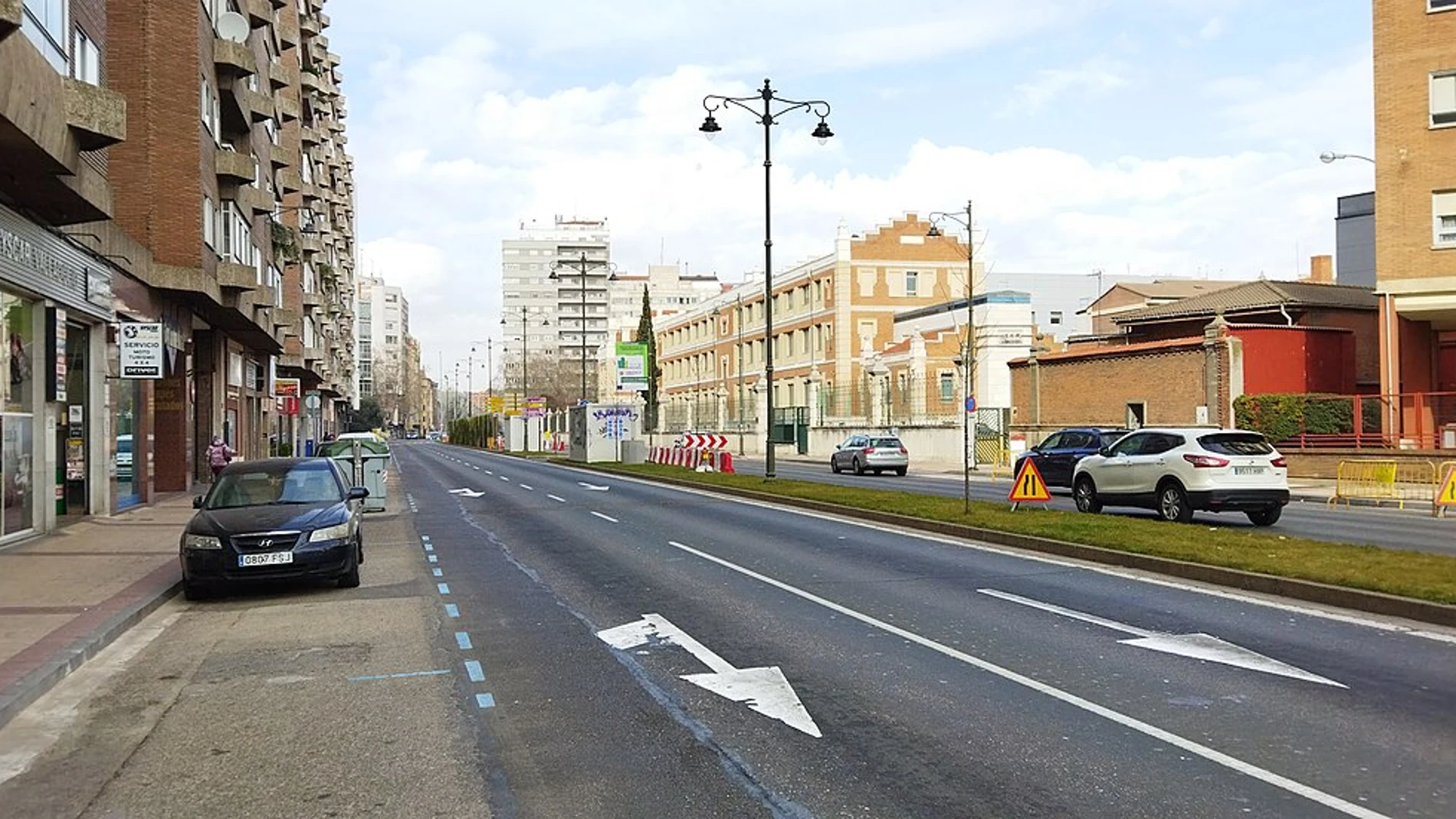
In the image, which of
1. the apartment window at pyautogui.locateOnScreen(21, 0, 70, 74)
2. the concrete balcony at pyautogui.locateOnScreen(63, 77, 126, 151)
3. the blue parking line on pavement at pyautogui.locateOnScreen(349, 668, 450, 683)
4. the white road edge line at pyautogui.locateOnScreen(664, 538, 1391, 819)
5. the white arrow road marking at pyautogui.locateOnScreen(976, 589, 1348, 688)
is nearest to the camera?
the white road edge line at pyautogui.locateOnScreen(664, 538, 1391, 819)

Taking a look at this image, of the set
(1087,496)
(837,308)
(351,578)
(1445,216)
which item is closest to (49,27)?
(351,578)

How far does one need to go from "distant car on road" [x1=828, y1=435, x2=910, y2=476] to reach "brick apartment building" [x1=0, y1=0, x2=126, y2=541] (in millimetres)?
25717

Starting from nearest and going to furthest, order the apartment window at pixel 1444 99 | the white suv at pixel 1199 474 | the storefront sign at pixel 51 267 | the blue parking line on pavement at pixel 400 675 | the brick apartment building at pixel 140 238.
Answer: the blue parking line on pavement at pixel 400 675, the brick apartment building at pixel 140 238, the storefront sign at pixel 51 267, the white suv at pixel 1199 474, the apartment window at pixel 1444 99

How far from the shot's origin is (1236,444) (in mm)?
20031

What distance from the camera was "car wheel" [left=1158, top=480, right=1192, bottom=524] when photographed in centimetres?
1997

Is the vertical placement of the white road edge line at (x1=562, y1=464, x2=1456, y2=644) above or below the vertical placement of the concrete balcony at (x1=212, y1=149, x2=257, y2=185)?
below

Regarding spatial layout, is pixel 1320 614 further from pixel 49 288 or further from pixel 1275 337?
pixel 1275 337

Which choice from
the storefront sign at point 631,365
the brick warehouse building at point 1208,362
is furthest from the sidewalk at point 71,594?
the storefront sign at point 631,365

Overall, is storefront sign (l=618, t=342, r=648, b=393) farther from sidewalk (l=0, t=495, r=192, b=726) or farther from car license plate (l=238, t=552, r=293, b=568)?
car license plate (l=238, t=552, r=293, b=568)

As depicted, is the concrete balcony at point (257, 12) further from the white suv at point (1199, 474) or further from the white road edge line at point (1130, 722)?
the white road edge line at point (1130, 722)

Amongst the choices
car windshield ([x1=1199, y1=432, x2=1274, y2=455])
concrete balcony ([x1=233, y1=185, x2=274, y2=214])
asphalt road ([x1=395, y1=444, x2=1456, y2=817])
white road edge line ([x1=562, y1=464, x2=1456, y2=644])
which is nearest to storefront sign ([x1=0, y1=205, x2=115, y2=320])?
asphalt road ([x1=395, y1=444, x2=1456, y2=817])

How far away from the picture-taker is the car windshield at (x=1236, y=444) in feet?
65.2

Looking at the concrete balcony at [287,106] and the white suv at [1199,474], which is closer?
the white suv at [1199,474]

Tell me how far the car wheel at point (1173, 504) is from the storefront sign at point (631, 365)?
149ft
